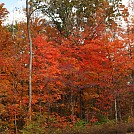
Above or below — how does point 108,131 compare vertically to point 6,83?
below

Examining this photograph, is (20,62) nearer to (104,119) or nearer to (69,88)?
(69,88)

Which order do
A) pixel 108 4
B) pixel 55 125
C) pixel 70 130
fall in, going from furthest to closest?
1. pixel 108 4
2. pixel 55 125
3. pixel 70 130

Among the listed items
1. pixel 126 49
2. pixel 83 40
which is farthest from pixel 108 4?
pixel 126 49

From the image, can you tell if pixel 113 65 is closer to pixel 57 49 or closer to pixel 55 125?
pixel 57 49

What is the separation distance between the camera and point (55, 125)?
17.3 m

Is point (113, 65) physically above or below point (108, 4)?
below

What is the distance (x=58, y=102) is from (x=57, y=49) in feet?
20.7

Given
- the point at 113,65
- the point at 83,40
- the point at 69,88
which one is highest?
the point at 83,40

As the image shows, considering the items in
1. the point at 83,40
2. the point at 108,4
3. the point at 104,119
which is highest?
the point at 108,4

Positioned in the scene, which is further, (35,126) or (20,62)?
(20,62)

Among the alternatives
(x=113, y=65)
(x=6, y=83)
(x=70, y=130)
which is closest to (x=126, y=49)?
(x=113, y=65)

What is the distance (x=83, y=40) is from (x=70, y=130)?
824 cm

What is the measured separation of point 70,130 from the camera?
1620cm

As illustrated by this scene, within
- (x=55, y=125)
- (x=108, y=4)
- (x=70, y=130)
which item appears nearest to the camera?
(x=70, y=130)
